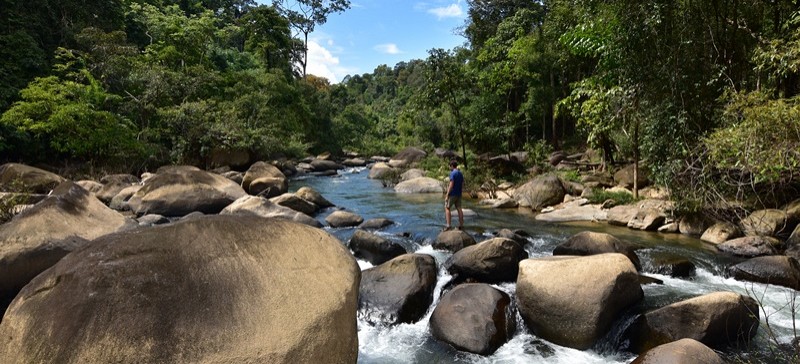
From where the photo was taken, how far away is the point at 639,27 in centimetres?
1152

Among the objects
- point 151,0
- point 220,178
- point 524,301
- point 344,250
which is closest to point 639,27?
point 524,301

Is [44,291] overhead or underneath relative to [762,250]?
overhead

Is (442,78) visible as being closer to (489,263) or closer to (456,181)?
(456,181)

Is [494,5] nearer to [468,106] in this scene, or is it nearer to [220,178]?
[468,106]

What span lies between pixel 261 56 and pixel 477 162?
2151 centimetres

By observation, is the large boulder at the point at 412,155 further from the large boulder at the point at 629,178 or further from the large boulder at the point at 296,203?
the large boulder at the point at 296,203

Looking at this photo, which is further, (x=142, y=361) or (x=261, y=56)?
(x=261, y=56)

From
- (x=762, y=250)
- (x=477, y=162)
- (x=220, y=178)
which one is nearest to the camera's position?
(x=762, y=250)

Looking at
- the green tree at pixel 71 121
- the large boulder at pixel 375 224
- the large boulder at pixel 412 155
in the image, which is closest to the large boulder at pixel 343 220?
the large boulder at pixel 375 224

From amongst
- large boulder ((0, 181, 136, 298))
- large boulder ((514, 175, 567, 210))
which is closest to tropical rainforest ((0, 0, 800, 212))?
large boulder ((514, 175, 567, 210))

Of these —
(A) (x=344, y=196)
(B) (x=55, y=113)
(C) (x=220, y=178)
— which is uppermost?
(B) (x=55, y=113)

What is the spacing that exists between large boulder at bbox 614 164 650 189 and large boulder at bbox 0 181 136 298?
14.0 metres

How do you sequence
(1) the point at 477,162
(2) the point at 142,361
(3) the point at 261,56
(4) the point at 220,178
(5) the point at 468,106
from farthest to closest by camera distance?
1. (3) the point at 261,56
2. (5) the point at 468,106
3. (1) the point at 477,162
4. (4) the point at 220,178
5. (2) the point at 142,361

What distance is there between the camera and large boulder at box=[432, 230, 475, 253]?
920 centimetres
